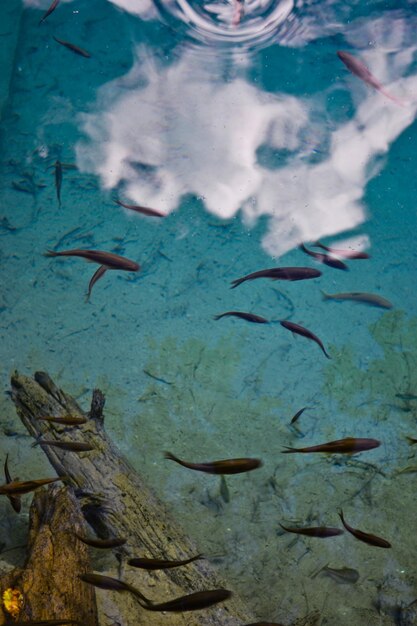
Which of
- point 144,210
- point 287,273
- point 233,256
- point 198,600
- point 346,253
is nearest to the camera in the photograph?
point 198,600

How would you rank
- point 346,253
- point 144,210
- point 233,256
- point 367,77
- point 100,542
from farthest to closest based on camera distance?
point 367,77, point 233,256, point 346,253, point 144,210, point 100,542

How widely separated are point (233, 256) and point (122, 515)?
2890 mm

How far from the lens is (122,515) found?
2799 millimetres

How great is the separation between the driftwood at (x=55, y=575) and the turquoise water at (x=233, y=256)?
95cm

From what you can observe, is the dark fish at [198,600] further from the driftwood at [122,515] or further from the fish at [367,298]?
the fish at [367,298]

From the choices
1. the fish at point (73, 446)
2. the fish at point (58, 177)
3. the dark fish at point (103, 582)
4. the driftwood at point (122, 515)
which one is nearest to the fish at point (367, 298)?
the driftwood at point (122, 515)

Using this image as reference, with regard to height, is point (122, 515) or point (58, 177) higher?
point (58, 177)

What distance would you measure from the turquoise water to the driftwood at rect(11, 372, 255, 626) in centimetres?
60

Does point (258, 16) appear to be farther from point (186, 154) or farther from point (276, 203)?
point (276, 203)

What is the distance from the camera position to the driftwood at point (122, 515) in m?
2.53

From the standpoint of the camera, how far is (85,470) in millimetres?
2914

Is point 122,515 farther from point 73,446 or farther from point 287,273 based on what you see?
point 287,273

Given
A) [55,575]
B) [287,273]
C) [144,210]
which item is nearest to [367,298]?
[287,273]

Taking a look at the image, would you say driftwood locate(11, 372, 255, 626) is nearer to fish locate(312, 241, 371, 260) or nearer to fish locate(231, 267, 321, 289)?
fish locate(231, 267, 321, 289)
